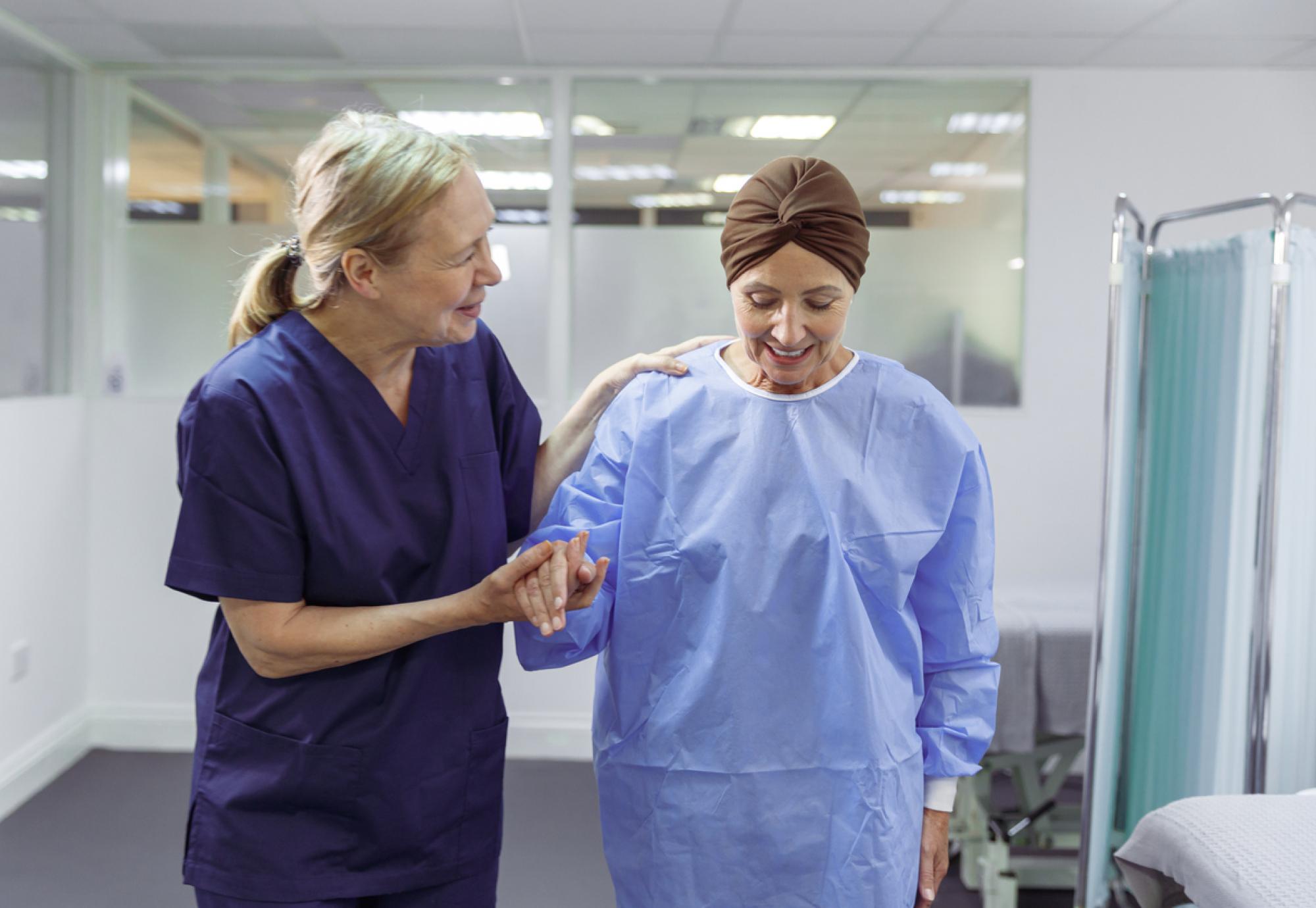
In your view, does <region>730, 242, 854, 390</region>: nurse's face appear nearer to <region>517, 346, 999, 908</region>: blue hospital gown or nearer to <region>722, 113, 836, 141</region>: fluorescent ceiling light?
<region>517, 346, 999, 908</region>: blue hospital gown

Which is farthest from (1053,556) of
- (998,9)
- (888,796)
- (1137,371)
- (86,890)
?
(86,890)

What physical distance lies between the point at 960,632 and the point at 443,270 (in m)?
0.72

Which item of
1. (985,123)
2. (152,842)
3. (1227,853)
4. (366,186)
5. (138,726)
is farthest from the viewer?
(138,726)

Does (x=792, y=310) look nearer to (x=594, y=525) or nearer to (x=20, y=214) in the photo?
(x=594, y=525)

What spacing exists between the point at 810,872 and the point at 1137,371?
1554 millimetres

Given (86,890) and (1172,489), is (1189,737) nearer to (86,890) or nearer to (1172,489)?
(1172,489)

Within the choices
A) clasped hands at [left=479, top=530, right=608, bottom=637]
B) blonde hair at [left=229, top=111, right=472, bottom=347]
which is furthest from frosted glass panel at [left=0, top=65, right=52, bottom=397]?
clasped hands at [left=479, top=530, right=608, bottom=637]

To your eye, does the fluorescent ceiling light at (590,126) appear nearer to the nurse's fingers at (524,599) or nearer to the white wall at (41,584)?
the white wall at (41,584)

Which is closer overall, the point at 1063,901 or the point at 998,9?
the point at 1063,901

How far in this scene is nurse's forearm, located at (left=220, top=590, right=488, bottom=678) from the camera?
1.10 meters

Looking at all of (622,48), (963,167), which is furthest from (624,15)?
(963,167)

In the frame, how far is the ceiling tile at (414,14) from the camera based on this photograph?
9.75 ft

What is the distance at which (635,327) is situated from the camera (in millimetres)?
3758

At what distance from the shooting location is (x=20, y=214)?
3.24 m
